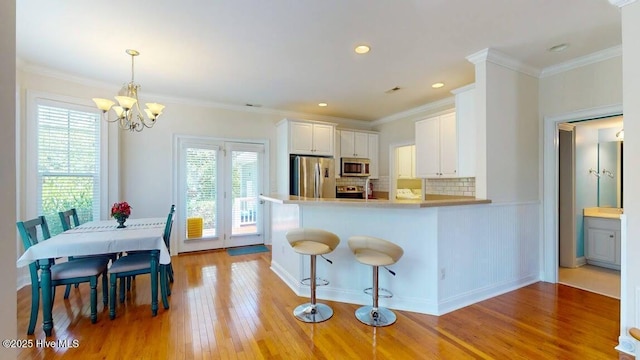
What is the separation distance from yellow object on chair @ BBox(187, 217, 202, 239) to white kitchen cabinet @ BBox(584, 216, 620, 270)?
616cm

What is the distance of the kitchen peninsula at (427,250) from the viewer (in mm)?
2705

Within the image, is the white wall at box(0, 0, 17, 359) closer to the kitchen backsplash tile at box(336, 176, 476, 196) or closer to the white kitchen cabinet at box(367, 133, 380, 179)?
the kitchen backsplash tile at box(336, 176, 476, 196)

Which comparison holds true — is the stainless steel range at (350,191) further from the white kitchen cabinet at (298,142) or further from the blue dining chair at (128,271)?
the blue dining chair at (128,271)

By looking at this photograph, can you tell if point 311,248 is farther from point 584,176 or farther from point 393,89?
point 584,176

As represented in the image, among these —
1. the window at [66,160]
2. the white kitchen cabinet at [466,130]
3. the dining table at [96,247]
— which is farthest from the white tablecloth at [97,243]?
the white kitchen cabinet at [466,130]

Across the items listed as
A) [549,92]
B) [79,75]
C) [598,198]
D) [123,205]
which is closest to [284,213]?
[123,205]

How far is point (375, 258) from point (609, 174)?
445 centimetres

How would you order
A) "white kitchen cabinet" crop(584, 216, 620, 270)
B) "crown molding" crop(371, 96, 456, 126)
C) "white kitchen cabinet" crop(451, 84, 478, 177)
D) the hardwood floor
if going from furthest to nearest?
"crown molding" crop(371, 96, 456, 126) → "white kitchen cabinet" crop(584, 216, 620, 270) → "white kitchen cabinet" crop(451, 84, 478, 177) → the hardwood floor

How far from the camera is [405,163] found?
614cm

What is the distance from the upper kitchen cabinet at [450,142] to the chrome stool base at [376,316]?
1904 mm

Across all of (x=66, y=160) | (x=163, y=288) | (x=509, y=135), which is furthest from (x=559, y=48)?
(x=66, y=160)

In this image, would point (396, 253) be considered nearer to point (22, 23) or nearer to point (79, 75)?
point (22, 23)

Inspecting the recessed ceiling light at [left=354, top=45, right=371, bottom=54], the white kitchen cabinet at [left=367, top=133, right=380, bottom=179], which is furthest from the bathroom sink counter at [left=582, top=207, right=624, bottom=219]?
the recessed ceiling light at [left=354, top=45, right=371, bottom=54]

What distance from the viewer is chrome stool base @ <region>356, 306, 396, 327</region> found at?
2516 millimetres
